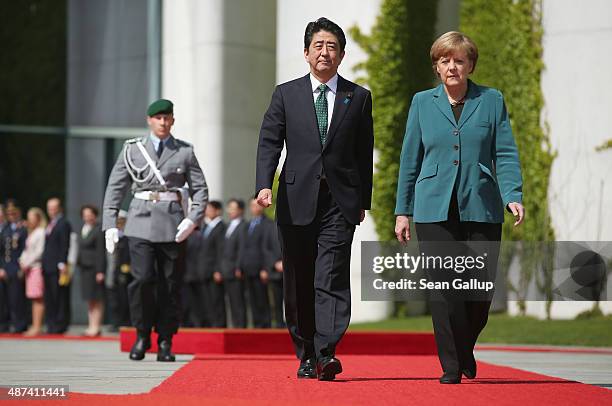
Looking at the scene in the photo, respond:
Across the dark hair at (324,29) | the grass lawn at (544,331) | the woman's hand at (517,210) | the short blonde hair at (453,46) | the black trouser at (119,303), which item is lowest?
the black trouser at (119,303)

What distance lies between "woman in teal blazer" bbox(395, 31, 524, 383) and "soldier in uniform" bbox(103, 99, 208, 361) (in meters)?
2.55

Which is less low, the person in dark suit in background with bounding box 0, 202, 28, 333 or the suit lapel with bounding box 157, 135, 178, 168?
the suit lapel with bounding box 157, 135, 178, 168

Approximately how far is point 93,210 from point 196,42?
4.10 m

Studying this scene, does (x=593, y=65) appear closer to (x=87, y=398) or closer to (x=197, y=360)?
(x=197, y=360)

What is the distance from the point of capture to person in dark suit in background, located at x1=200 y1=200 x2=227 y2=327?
17219mm

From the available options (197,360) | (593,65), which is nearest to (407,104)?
(593,65)

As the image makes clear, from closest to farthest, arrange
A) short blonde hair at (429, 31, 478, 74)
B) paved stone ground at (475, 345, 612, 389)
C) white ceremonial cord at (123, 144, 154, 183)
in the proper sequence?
short blonde hair at (429, 31, 478, 74) → paved stone ground at (475, 345, 612, 389) → white ceremonial cord at (123, 144, 154, 183)

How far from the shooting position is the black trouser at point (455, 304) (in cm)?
666

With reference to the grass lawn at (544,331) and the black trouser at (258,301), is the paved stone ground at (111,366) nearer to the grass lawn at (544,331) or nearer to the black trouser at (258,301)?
the grass lawn at (544,331)

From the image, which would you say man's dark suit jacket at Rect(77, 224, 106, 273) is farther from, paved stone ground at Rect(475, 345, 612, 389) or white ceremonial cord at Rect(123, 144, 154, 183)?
white ceremonial cord at Rect(123, 144, 154, 183)

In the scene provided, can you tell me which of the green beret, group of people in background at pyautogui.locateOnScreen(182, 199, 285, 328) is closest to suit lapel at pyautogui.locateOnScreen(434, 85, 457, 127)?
the green beret

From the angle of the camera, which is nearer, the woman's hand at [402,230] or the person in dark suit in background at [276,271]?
the woman's hand at [402,230]

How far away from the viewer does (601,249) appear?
1534cm

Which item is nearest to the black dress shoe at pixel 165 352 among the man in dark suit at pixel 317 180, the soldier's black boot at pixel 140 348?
the soldier's black boot at pixel 140 348
